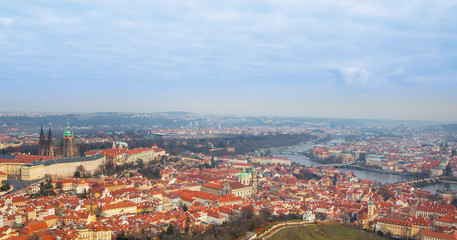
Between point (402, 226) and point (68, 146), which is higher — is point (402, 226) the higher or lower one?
the lower one

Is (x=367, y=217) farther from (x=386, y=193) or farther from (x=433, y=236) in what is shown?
(x=386, y=193)

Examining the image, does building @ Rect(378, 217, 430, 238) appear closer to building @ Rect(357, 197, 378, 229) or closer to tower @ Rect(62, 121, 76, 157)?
building @ Rect(357, 197, 378, 229)

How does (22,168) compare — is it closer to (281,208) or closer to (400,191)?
(281,208)

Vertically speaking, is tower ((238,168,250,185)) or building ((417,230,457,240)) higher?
tower ((238,168,250,185))

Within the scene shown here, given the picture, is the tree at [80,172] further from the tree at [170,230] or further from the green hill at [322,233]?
the green hill at [322,233]

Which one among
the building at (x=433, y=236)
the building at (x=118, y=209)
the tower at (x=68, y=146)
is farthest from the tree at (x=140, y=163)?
the building at (x=433, y=236)

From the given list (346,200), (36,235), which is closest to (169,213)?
Result: (36,235)

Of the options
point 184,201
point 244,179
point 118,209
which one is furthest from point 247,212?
point 244,179

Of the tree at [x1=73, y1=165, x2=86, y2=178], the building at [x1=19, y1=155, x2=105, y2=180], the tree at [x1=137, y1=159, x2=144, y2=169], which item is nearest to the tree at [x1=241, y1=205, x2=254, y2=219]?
the tree at [x1=73, y1=165, x2=86, y2=178]
